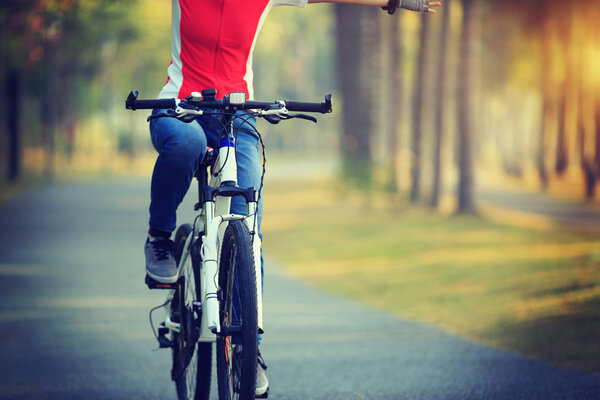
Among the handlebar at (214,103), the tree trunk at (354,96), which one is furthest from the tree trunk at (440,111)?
the handlebar at (214,103)

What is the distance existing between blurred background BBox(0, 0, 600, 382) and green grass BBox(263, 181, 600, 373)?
4cm

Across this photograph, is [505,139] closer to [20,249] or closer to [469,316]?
[20,249]

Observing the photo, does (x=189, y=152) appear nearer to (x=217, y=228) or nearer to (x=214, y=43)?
(x=217, y=228)

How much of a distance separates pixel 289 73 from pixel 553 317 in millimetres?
65483

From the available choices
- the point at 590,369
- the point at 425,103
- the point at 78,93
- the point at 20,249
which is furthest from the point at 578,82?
the point at 78,93

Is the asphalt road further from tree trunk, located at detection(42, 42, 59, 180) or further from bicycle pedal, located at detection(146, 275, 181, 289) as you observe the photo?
tree trunk, located at detection(42, 42, 59, 180)

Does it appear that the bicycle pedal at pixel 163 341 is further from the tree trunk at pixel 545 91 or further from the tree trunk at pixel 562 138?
→ the tree trunk at pixel 562 138

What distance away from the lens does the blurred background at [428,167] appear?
10039 millimetres

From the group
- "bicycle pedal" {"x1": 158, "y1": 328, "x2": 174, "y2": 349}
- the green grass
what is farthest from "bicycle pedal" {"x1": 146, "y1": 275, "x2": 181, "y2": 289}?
the green grass

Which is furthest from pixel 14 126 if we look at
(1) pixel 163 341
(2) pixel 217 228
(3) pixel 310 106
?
(3) pixel 310 106

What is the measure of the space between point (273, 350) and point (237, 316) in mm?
3218

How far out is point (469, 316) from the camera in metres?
8.88

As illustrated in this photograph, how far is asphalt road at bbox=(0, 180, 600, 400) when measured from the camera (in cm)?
557

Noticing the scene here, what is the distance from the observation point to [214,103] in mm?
3979
